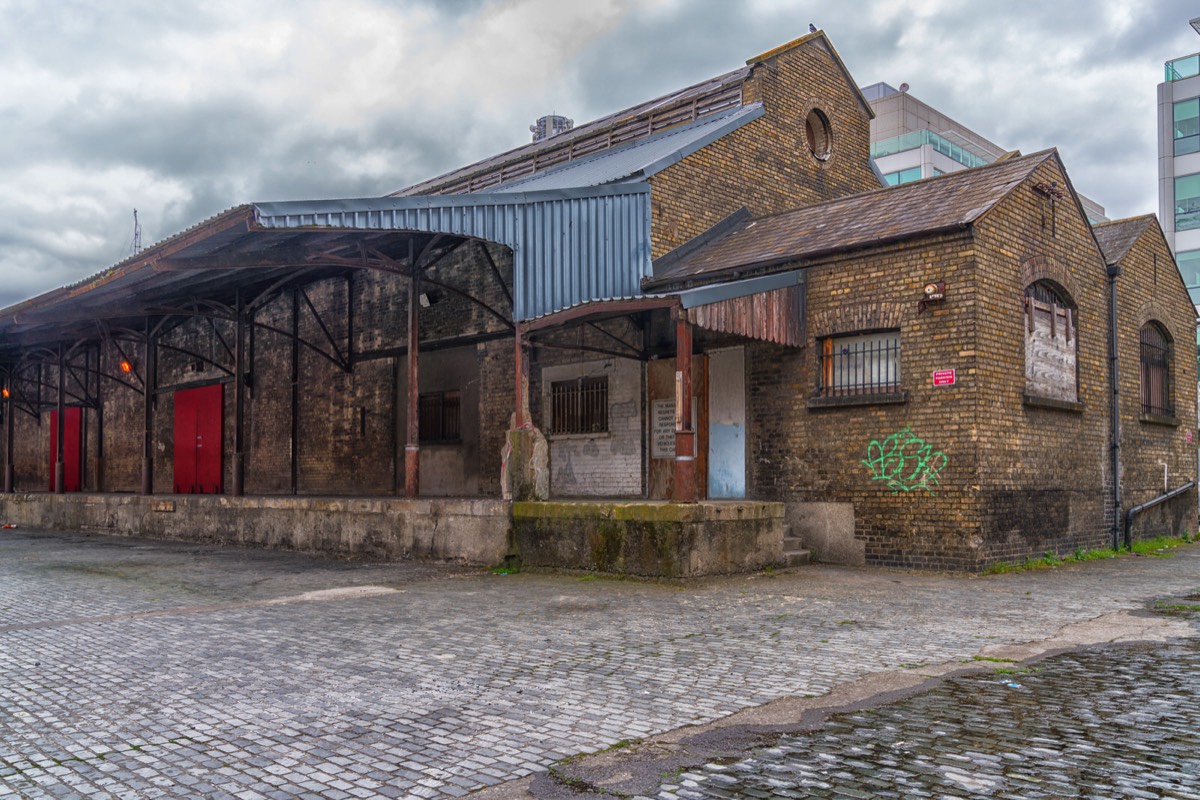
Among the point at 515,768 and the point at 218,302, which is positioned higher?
the point at 218,302

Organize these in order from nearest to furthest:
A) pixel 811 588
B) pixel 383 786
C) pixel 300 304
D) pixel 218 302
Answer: pixel 383 786 → pixel 811 588 → pixel 218 302 → pixel 300 304

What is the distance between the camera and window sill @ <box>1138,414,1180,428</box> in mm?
14366

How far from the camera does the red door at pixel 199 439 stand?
939 inches

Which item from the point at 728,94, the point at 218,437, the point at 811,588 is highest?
the point at 728,94

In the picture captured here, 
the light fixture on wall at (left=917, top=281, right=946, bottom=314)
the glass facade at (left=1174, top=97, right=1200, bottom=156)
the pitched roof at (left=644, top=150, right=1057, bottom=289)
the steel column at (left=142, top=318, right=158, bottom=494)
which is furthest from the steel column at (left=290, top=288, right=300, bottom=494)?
the glass facade at (left=1174, top=97, right=1200, bottom=156)

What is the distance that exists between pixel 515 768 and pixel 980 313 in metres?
8.51

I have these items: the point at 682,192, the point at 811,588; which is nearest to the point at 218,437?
the point at 682,192

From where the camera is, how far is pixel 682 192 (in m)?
14.3

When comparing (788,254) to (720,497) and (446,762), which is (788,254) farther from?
(446,762)

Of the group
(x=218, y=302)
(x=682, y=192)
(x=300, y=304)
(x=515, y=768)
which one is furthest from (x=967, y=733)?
(x=300, y=304)

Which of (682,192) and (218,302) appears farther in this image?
(218,302)

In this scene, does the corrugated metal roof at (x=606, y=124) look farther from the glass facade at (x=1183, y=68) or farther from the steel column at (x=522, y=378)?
the glass facade at (x=1183, y=68)

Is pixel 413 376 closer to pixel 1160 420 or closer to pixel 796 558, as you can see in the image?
pixel 796 558

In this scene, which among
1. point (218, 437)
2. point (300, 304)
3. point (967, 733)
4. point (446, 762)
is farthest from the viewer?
point (218, 437)
